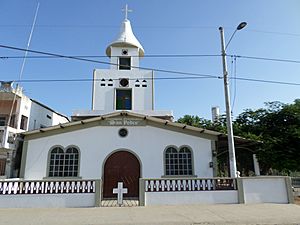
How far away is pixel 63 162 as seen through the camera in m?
11.5

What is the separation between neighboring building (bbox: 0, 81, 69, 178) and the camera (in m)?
12.0

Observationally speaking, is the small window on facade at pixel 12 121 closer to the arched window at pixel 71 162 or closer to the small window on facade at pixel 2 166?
the small window on facade at pixel 2 166

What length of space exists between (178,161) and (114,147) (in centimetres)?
340

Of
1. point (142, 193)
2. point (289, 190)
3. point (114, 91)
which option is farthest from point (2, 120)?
point (289, 190)

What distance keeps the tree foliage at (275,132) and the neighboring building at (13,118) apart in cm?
1367

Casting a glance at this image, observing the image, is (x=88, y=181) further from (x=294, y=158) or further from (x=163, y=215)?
(x=294, y=158)

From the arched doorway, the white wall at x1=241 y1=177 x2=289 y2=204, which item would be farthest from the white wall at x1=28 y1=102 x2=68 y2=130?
the white wall at x1=241 y1=177 x2=289 y2=204

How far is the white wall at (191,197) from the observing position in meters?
9.07

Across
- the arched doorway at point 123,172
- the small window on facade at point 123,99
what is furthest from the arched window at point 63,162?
the small window on facade at point 123,99

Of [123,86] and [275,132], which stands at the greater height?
[123,86]

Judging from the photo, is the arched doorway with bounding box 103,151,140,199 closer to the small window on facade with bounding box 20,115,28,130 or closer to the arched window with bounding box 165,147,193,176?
the arched window with bounding box 165,147,193,176

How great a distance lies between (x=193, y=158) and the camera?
1184 cm

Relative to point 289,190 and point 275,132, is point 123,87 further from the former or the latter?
point 289,190

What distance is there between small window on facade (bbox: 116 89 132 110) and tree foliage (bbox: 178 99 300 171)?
7.17 metres
